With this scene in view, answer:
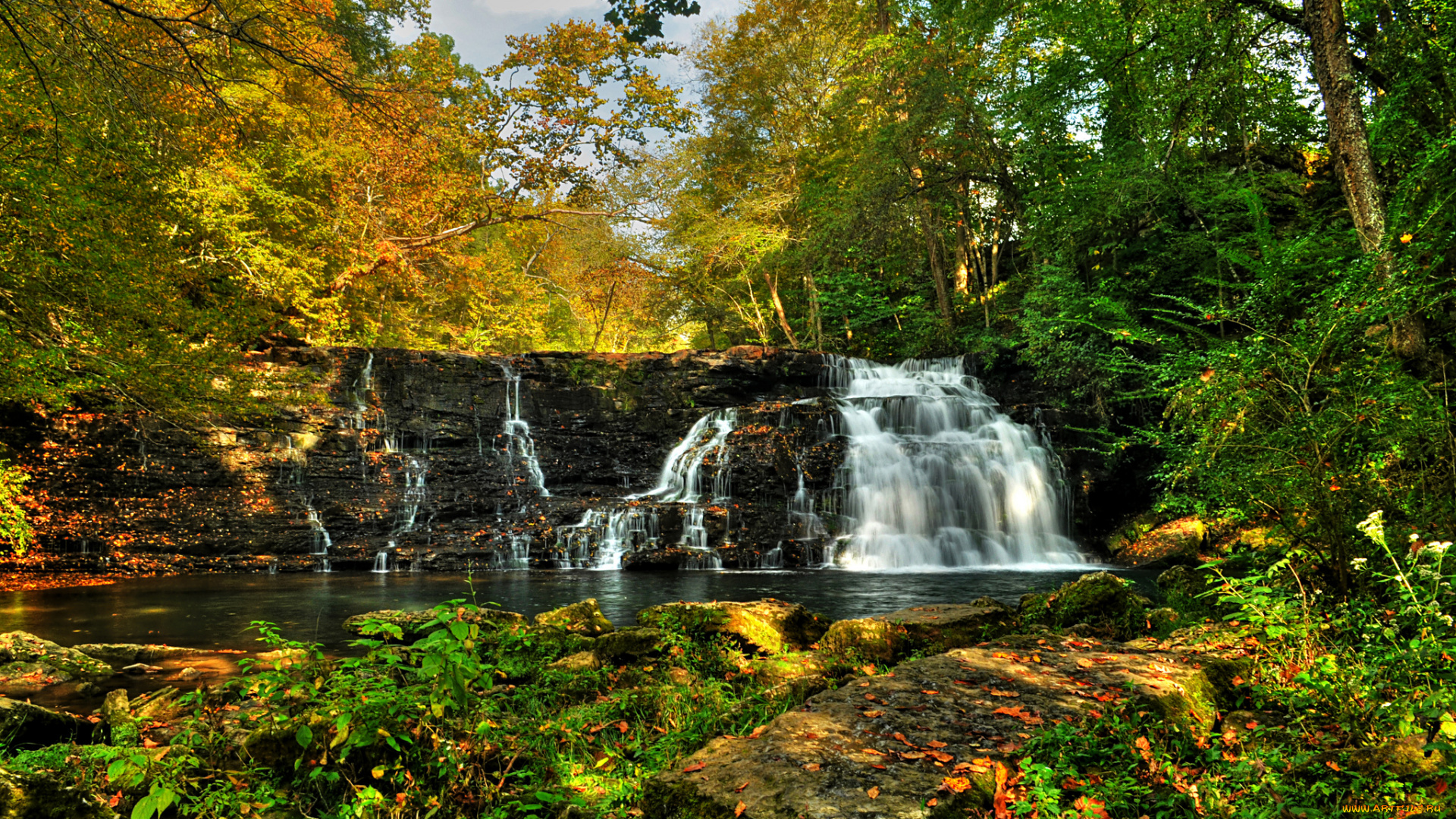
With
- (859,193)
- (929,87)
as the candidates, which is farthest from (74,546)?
(929,87)

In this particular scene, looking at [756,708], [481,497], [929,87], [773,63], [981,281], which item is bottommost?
[756,708]

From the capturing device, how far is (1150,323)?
47.8 feet

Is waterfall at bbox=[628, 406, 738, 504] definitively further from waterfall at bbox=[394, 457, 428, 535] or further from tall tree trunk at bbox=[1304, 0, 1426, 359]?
tall tree trunk at bbox=[1304, 0, 1426, 359]

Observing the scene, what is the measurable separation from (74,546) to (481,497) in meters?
7.05

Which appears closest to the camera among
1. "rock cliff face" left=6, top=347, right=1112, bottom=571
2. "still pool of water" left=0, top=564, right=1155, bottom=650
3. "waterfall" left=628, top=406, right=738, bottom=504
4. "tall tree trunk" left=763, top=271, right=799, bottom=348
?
"still pool of water" left=0, top=564, right=1155, bottom=650

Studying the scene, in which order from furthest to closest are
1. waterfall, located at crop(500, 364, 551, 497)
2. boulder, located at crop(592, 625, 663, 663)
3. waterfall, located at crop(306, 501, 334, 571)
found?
waterfall, located at crop(500, 364, 551, 497) < waterfall, located at crop(306, 501, 334, 571) < boulder, located at crop(592, 625, 663, 663)

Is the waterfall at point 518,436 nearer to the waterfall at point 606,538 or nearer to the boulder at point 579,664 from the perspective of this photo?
the waterfall at point 606,538

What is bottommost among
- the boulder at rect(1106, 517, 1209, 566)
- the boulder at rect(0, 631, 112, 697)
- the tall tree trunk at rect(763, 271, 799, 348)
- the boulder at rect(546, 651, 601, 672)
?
the boulder at rect(1106, 517, 1209, 566)

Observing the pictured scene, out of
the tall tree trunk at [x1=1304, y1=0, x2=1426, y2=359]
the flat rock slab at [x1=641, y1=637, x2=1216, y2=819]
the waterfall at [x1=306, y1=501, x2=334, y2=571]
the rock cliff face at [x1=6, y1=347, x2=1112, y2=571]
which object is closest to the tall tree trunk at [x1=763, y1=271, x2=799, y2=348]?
the rock cliff face at [x1=6, y1=347, x2=1112, y2=571]

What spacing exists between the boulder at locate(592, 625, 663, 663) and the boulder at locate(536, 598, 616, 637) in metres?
0.64

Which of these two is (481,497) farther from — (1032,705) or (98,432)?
(1032,705)

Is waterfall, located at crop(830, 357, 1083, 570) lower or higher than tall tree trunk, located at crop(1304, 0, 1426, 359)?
lower

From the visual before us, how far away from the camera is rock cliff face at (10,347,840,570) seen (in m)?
12.7

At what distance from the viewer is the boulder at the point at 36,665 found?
4527mm
